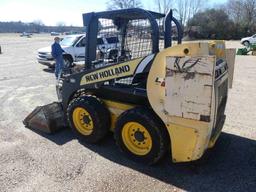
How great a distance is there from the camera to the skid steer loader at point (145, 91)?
3.58 metres

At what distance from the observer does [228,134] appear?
5570 millimetres

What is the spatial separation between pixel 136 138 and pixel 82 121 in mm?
1237

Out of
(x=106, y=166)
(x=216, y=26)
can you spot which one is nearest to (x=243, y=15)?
(x=216, y=26)

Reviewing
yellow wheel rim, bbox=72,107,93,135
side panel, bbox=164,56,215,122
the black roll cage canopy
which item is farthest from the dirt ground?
the black roll cage canopy

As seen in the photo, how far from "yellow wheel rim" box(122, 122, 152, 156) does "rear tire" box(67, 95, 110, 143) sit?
54 centimetres

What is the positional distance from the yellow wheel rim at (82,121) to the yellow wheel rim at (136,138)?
2.68 feet

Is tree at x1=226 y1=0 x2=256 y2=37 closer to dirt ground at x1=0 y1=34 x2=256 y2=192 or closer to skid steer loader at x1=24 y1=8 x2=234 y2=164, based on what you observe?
dirt ground at x1=0 y1=34 x2=256 y2=192

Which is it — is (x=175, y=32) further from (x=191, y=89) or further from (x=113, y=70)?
(x=191, y=89)

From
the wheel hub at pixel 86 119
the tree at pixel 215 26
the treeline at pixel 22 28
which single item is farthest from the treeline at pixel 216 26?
the treeline at pixel 22 28

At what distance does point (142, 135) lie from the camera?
4363 mm

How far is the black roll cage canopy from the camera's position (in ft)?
14.2

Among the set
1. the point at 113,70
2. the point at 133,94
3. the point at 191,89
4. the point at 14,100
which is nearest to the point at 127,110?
the point at 133,94

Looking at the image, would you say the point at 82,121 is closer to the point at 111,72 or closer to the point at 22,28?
the point at 111,72

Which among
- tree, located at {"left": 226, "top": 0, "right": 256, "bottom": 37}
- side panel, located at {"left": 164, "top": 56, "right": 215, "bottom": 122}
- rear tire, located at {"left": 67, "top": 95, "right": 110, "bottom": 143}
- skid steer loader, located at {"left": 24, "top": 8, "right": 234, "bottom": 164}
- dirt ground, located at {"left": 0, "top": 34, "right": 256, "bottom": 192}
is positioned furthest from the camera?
tree, located at {"left": 226, "top": 0, "right": 256, "bottom": 37}
